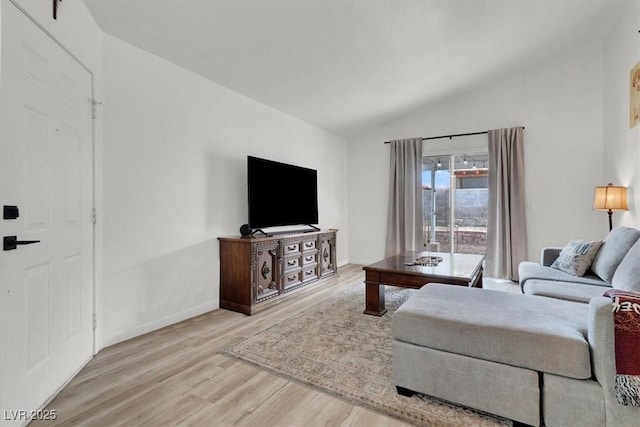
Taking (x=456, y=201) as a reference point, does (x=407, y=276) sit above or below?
below

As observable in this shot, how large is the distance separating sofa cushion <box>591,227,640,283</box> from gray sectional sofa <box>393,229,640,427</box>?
3.55 ft

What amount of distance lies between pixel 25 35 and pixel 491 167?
5.38 m

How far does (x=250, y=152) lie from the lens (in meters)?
3.93

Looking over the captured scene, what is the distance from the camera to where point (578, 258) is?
115 inches

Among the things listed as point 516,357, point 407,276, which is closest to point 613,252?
point 407,276

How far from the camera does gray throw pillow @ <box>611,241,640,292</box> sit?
2.05 meters

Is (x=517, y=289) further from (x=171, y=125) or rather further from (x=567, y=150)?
(x=171, y=125)

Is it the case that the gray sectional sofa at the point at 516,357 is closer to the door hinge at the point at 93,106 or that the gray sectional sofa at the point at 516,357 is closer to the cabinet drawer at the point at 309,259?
the cabinet drawer at the point at 309,259

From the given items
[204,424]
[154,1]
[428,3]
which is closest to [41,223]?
[204,424]

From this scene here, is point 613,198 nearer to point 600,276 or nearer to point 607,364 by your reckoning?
point 600,276

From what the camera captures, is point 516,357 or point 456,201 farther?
point 456,201

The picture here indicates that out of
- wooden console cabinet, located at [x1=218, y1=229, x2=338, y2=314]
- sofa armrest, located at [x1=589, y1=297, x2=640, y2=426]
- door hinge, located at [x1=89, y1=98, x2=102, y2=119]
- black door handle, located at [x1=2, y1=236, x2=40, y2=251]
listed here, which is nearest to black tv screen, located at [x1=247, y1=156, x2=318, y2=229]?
wooden console cabinet, located at [x1=218, y1=229, x2=338, y2=314]

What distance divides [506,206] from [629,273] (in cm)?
273

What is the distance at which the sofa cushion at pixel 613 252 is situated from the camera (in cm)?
254
